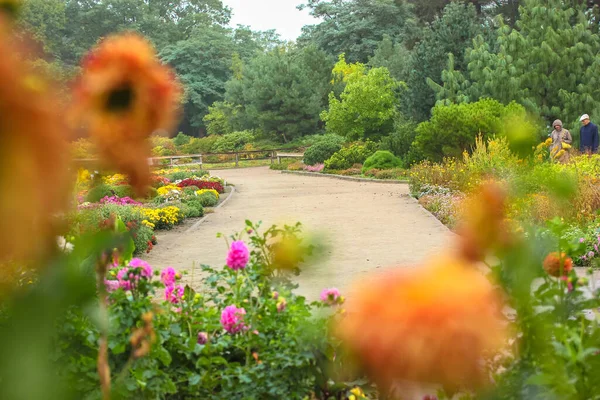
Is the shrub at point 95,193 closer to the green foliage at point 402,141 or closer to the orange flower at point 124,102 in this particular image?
the orange flower at point 124,102

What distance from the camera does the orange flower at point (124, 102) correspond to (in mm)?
320

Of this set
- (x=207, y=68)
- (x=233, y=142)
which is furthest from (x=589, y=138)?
(x=207, y=68)

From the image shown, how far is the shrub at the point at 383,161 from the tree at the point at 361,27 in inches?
851

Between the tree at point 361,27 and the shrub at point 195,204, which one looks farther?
the tree at point 361,27

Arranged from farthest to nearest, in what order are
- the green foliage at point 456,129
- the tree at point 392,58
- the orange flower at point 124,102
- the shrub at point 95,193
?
the tree at point 392,58 → the green foliage at point 456,129 → the shrub at point 95,193 → the orange flower at point 124,102

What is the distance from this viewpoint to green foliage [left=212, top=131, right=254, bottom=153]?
36875mm

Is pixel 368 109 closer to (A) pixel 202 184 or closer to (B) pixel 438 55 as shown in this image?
(B) pixel 438 55

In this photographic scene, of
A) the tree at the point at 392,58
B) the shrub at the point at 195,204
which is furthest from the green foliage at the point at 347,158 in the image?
the shrub at the point at 195,204

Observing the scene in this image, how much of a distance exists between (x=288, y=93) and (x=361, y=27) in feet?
35.3

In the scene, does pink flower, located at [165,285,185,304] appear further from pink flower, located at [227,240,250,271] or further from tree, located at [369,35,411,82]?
tree, located at [369,35,411,82]

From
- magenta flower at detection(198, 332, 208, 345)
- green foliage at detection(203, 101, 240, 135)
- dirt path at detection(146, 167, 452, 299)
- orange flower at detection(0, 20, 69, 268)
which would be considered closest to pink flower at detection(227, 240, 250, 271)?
magenta flower at detection(198, 332, 208, 345)

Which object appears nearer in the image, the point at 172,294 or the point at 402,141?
the point at 172,294

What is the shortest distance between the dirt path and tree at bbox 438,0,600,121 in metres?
4.88

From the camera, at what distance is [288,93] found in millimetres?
34906
